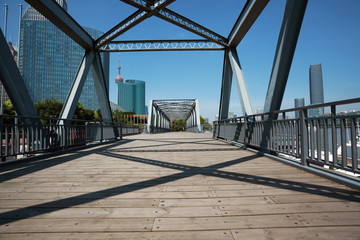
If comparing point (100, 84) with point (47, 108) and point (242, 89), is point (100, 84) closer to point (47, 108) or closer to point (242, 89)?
point (242, 89)

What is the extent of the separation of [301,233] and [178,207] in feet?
3.10

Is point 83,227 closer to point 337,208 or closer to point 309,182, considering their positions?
point 337,208

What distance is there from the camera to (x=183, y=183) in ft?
8.04

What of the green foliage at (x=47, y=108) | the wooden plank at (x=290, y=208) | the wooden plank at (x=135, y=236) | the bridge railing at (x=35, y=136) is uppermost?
the green foliage at (x=47, y=108)

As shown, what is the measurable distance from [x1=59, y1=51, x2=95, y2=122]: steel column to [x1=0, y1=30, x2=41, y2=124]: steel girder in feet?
5.85

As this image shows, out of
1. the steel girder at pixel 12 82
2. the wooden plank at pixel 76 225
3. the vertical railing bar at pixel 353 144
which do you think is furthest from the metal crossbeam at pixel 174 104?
the wooden plank at pixel 76 225

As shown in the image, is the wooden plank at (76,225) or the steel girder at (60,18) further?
the steel girder at (60,18)

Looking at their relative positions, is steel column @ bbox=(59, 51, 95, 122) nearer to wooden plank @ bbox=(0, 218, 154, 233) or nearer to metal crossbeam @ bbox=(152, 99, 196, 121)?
wooden plank @ bbox=(0, 218, 154, 233)

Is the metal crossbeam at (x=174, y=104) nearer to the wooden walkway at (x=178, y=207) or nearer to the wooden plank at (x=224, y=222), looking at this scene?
the wooden walkway at (x=178, y=207)

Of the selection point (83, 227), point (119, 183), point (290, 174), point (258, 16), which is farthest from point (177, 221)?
point (258, 16)

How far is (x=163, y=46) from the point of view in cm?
951

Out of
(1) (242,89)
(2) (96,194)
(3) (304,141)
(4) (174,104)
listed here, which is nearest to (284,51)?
(3) (304,141)

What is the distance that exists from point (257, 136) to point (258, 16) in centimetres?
421

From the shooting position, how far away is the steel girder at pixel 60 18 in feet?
17.0
